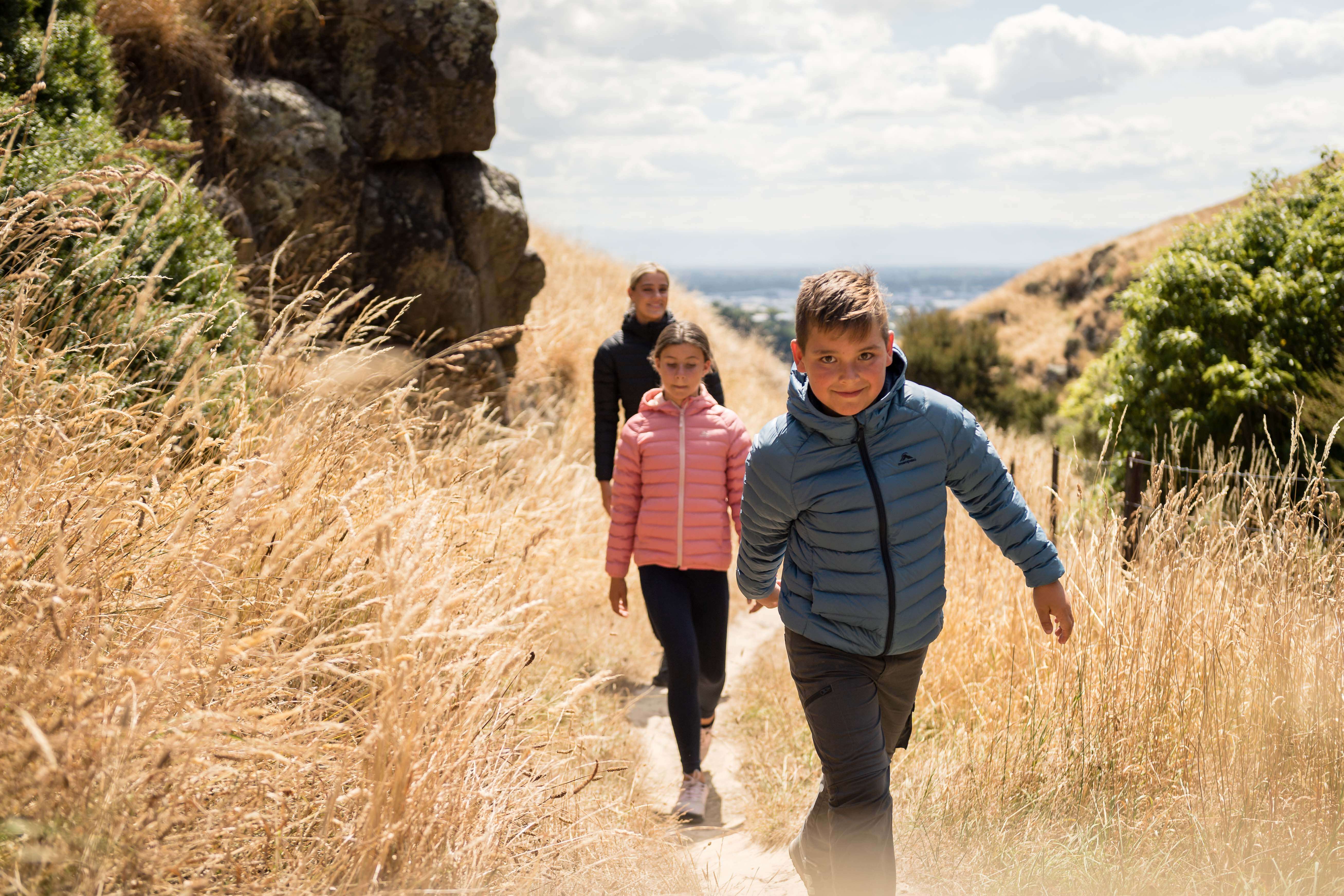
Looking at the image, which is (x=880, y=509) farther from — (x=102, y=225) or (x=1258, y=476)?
(x=102, y=225)

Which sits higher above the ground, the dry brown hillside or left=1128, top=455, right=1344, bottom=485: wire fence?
the dry brown hillside

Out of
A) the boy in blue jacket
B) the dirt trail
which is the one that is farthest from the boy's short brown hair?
the dirt trail

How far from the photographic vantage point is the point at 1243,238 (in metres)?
6.31

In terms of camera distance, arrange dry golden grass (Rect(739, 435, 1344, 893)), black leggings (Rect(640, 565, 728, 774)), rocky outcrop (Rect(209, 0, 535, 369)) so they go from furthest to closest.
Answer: rocky outcrop (Rect(209, 0, 535, 369)), black leggings (Rect(640, 565, 728, 774)), dry golden grass (Rect(739, 435, 1344, 893))

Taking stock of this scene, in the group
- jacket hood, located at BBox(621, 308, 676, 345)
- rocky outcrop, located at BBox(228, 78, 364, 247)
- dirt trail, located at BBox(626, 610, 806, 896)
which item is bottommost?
dirt trail, located at BBox(626, 610, 806, 896)

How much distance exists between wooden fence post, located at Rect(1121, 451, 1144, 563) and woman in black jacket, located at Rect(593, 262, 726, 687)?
201cm

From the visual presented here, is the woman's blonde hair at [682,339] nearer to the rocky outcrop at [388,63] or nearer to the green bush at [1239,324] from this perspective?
the green bush at [1239,324]

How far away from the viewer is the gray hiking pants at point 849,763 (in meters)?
2.54

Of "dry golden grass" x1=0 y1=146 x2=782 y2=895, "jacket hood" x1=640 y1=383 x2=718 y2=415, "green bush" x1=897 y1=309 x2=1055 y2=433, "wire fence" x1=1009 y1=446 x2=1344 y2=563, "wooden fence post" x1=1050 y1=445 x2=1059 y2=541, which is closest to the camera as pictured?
"dry golden grass" x1=0 y1=146 x2=782 y2=895

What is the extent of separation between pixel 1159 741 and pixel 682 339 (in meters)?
2.29

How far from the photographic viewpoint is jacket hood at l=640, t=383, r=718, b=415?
4020 mm

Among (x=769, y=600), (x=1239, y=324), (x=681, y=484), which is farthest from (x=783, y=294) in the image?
(x=769, y=600)

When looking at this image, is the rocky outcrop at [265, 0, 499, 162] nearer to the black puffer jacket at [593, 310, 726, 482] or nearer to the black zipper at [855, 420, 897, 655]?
the black puffer jacket at [593, 310, 726, 482]

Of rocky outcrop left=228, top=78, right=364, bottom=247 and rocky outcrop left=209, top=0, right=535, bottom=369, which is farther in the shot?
rocky outcrop left=209, top=0, right=535, bottom=369
